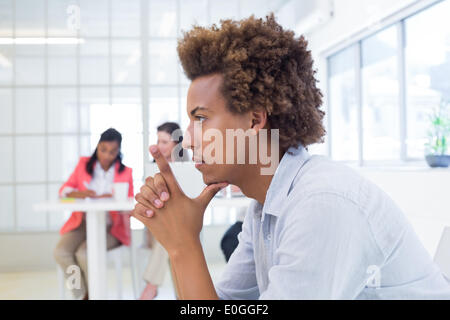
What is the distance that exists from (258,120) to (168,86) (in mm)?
2983

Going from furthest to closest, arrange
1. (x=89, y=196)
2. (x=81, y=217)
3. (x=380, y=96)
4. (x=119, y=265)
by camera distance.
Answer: (x=380, y=96) → (x=119, y=265) → (x=81, y=217) → (x=89, y=196)

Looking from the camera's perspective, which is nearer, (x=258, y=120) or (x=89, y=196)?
(x=258, y=120)

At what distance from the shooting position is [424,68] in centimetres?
233

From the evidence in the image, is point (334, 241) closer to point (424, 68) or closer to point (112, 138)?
point (112, 138)

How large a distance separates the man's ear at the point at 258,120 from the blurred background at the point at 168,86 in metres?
1.53

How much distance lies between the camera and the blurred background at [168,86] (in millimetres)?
2279

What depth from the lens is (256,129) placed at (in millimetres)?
531

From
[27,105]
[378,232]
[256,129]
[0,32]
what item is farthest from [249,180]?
[27,105]

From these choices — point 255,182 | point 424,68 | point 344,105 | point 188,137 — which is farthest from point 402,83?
point 188,137

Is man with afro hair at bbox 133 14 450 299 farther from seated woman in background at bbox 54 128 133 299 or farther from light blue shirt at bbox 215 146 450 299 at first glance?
seated woman in background at bbox 54 128 133 299

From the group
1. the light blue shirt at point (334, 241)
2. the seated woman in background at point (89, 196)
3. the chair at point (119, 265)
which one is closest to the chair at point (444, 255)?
the light blue shirt at point (334, 241)

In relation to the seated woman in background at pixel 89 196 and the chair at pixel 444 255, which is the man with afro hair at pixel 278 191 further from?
the seated woman in background at pixel 89 196

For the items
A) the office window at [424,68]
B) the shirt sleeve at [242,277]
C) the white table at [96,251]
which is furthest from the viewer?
the office window at [424,68]
